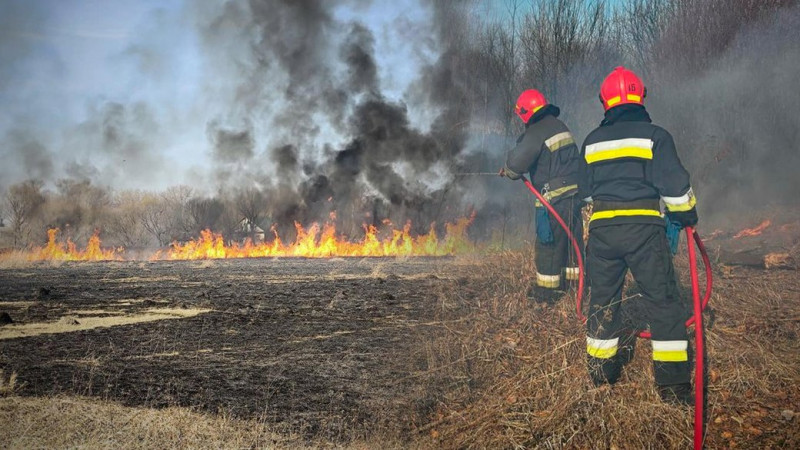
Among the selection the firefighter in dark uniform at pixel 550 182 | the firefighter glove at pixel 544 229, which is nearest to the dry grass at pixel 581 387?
the firefighter in dark uniform at pixel 550 182

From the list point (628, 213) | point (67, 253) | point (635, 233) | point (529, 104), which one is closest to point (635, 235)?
point (635, 233)

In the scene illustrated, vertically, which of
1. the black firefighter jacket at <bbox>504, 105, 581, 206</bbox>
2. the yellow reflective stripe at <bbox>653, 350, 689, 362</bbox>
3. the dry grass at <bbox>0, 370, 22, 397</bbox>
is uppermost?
the black firefighter jacket at <bbox>504, 105, 581, 206</bbox>

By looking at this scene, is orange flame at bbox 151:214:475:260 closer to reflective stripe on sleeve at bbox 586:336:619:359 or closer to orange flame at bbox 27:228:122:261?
orange flame at bbox 27:228:122:261

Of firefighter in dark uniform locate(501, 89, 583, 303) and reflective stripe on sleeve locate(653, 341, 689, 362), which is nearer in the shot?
reflective stripe on sleeve locate(653, 341, 689, 362)

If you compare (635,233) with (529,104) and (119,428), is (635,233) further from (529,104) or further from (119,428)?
(119,428)

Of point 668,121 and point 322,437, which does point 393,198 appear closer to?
point 668,121

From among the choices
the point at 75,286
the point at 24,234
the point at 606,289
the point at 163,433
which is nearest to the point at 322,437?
the point at 163,433

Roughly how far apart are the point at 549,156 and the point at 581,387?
2.91m

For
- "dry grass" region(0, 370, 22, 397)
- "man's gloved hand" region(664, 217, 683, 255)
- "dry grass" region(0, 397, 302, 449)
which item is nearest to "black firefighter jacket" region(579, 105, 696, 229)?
"man's gloved hand" region(664, 217, 683, 255)

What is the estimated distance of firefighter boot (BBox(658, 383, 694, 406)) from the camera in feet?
12.2

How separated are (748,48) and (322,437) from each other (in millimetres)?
20412

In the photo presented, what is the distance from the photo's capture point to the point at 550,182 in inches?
245

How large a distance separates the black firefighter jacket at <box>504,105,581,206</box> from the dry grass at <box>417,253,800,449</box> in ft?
3.82

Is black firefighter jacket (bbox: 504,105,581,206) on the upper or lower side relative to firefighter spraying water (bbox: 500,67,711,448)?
upper
